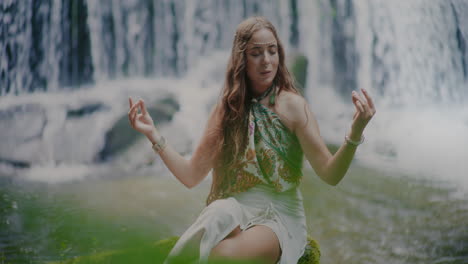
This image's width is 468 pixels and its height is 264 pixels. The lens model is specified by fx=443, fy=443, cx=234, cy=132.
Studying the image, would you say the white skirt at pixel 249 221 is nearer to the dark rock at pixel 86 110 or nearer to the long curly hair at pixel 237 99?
the long curly hair at pixel 237 99

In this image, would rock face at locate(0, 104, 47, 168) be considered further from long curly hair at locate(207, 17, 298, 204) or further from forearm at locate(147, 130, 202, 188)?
long curly hair at locate(207, 17, 298, 204)

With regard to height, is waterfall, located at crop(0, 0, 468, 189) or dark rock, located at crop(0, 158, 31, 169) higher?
waterfall, located at crop(0, 0, 468, 189)

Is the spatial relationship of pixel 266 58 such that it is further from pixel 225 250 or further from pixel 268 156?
pixel 225 250

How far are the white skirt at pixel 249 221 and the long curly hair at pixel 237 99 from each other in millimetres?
109

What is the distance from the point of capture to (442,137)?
3.67 meters

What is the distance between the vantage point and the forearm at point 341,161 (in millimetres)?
1125

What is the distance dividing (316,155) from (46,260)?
2274mm

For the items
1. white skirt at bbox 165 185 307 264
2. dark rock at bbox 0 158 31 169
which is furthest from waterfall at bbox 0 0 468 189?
white skirt at bbox 165 185 307 264

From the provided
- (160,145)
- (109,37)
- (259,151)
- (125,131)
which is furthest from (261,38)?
(109,37)

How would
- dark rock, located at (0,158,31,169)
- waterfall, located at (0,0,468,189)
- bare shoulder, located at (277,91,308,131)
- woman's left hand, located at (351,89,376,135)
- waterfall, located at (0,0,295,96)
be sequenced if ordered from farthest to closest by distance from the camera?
waterfall, located at (0,0,295,96) → waterfall, located at (0,0,468,189) → dark rock, located at (0,158,31,169) → bare shoulder, located at (277,91,308,131) → woman's left hand, located at (351,89,376,135)

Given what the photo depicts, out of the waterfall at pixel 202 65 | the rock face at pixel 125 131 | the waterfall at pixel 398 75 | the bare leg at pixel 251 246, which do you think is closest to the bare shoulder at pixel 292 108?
the bare leg at pixel 251 246

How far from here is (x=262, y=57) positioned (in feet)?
4.14

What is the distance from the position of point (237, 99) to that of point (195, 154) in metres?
0.23

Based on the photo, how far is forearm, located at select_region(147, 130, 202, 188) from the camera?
52.9 inches
